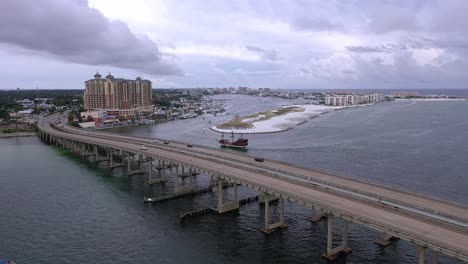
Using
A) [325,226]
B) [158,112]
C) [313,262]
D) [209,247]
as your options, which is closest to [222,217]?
[209,247]

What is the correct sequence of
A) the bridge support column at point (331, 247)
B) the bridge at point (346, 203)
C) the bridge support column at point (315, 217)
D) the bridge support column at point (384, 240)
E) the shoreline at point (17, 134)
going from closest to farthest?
the bridge at point (346, 203) < the bridge support column at point (331, 247) < the bridge support column at point (384, 240) < the bridge support column at point (315, 217) < the shoreline at point (17, 134)

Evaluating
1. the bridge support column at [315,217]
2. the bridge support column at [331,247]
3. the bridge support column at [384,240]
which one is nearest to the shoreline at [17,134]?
the bridge support column at [315,217]

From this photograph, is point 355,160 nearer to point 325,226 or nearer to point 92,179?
point 325,226

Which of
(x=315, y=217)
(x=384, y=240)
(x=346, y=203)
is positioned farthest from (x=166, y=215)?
(x=384, y=240)

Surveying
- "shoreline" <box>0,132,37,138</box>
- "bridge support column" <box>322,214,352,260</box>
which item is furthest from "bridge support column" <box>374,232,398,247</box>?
"shoreline" <box>0,132,37,138</box>

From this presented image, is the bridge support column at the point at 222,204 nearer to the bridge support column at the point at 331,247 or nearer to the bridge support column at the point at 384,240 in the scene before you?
the bridge support column at the point at 331,247

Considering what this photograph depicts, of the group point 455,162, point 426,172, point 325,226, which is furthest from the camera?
point 455,162

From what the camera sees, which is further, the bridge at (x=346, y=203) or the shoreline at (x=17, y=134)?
the shoreline at (x=17, y=134)

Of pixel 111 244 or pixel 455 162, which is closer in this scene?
pixel 111 244

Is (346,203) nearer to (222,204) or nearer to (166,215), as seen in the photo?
(222,204)
